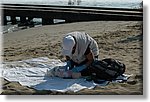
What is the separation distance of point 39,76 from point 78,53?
39cm

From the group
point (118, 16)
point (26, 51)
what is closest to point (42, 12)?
point (118, 16)

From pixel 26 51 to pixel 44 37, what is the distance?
0.99 m

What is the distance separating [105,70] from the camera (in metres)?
2.57

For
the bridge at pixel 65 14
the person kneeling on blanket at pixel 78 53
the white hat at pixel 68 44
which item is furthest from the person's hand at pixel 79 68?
the bridge at pixel 65 14

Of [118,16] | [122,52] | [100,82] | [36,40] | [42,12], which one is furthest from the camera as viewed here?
[42,12]

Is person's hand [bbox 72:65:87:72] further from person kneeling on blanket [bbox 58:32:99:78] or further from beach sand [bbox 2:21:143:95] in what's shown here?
beach sand [bbox 2:21:143:95]

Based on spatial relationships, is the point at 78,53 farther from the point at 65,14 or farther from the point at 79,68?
the point at 65,14

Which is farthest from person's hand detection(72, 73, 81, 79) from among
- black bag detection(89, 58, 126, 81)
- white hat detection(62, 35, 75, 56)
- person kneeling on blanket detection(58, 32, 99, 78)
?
white hat detection(62, 35, 75, 56)

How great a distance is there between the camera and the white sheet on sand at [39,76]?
2.46 m

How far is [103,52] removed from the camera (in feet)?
11.2

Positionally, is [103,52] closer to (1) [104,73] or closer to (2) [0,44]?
(1) [104,73]

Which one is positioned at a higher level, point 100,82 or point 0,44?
point 0,44

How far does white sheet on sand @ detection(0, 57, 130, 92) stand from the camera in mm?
2463

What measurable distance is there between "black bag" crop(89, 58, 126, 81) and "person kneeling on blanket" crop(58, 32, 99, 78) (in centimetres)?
7
